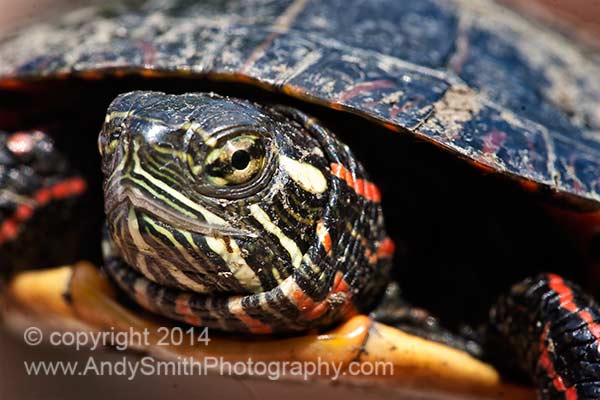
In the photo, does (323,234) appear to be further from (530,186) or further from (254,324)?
(530,186)

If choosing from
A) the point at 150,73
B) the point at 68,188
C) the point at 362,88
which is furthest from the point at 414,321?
the point at 68,188

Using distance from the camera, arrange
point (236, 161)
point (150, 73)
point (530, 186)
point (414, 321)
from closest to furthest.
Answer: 1. point (236, 161)
2. point (530, 186)
3. point (150, 73)
4. point (414, 321)

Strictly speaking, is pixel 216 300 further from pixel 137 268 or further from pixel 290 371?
pixel 290 371

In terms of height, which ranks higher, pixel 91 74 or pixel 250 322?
pixel 91 74

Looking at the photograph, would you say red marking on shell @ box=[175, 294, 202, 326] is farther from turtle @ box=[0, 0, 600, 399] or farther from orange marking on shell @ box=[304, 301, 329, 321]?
orange marking on shell @ box=[304, 301, 329, 321]

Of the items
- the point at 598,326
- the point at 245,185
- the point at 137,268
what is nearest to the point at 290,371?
the point at 137,268
